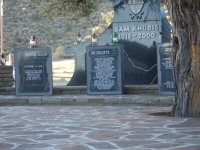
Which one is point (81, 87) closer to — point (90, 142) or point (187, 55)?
point (187, 55)

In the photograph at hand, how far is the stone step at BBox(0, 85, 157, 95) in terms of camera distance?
14152mm

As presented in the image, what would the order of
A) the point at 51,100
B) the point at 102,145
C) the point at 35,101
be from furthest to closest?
the point at 35,101, the point at 51,100, the point at 102,145

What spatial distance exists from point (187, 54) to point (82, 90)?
5330 millimetres

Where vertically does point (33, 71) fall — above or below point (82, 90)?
above

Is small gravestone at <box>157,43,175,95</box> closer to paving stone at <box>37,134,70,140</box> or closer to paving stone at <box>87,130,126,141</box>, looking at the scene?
paving stone at <box>87,130,126,141</box>

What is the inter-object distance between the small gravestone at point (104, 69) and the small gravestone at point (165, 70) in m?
1.01

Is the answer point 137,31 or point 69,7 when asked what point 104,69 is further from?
point 137,31

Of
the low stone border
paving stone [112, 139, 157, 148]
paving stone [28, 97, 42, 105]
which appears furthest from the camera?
paving stone [28, 97, 42, 105]

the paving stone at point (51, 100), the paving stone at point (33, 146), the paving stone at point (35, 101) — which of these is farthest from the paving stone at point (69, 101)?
the paving stone at point (33, 146)

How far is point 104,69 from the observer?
1400 centimetres

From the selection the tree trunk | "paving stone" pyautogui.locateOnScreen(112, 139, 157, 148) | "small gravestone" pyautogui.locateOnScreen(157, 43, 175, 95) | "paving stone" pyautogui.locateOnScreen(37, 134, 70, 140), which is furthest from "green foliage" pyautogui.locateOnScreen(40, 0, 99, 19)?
"paving stone" pyautogui.locateOnScreen(112, 139, 157, 148)

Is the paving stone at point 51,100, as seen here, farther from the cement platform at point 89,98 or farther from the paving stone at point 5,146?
the paving stone at point 5,146

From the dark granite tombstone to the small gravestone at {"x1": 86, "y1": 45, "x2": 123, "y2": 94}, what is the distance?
1.76m

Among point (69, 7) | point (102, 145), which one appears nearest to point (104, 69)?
point (69, 7)
